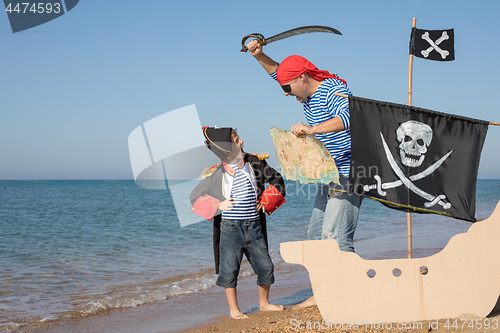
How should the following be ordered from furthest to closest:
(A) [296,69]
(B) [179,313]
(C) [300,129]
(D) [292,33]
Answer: (B) [179,313], (D) [292,33], (A) [296,69], (C) [300,129]

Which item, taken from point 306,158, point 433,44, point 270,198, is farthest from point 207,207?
point 433,44

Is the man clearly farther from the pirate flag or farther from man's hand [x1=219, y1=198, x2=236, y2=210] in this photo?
man's hand [x1=219, y1=198, x2=236, y2=210]

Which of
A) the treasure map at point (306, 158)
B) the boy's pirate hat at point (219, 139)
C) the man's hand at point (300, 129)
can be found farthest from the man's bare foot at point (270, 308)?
the man's hand at point (300, 129)

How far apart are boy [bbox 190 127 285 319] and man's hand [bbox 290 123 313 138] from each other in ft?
2.98

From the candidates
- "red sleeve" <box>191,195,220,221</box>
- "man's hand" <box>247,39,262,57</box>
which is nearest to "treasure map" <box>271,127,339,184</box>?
"man's hand" <box>247,39,262,57</box>

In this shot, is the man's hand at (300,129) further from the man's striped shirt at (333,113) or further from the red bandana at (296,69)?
the red bandana at (296,69)

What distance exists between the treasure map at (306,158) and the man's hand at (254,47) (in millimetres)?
720

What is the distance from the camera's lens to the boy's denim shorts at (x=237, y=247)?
3.68 meters

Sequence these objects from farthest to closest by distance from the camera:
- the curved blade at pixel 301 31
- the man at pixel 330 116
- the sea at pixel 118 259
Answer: the sea at pixel 118 259 → the curved blade at pixel 301 31 → the man at pixel 330 116

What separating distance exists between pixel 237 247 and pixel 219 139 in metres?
1.08

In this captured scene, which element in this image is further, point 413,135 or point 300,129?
point 413,135

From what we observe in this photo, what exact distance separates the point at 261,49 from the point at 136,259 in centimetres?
593

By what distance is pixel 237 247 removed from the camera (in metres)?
3.71

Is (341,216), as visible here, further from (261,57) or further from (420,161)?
(261,57)
